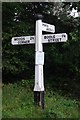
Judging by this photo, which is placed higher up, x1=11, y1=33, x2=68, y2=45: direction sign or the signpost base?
x1=11, y1=33, x2=68, y2=45: direction sign

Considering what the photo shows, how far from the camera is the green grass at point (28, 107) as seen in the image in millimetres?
8783

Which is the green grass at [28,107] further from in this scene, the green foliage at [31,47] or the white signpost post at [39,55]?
the green foliage at [31,47]

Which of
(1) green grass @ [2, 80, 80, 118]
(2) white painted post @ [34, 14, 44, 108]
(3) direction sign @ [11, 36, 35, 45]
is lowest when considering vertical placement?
(1) green grass @ [2, 80, 80, 118]

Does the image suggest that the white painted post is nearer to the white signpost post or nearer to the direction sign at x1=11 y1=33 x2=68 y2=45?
the white signpost post

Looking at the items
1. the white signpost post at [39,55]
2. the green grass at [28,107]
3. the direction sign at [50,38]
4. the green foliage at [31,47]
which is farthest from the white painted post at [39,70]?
the green foliage at [31,47]

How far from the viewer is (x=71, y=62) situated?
1456 centimetres

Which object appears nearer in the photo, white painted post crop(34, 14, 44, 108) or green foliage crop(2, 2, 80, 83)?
white painted post crop(34, 14, 44, 108)

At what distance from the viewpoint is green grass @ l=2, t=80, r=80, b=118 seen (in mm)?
8783

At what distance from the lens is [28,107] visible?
9711 millimetres

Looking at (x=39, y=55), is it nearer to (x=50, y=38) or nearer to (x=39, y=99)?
(x=50, y=38)

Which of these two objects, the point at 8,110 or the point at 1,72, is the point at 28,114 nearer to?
the point at 8,110

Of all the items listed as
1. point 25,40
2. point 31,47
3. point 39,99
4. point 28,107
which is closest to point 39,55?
point 25,40

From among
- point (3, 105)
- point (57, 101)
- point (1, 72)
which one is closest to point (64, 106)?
point (57, 101)

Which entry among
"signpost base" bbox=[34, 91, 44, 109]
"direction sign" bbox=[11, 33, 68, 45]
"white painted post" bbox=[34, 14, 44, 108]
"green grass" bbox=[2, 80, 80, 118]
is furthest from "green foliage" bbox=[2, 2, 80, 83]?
"signpost base" bbox=[34, 91, 44, 109]
